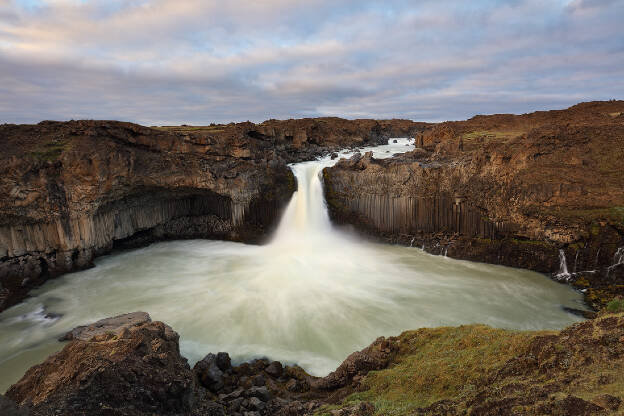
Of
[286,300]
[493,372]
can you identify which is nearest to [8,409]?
[493,372]

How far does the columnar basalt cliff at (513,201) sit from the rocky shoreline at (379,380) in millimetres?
10899

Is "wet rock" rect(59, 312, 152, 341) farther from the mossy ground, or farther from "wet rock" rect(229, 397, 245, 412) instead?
the mossy ground

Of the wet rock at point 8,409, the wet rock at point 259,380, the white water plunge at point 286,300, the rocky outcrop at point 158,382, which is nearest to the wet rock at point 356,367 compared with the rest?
the rocky outcrop at point 158,382

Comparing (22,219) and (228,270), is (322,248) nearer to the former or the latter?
(228,270)

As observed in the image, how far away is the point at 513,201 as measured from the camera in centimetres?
1736

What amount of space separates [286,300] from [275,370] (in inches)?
186

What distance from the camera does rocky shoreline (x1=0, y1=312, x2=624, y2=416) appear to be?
4148mm

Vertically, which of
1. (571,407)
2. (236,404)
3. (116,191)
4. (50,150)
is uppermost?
(50,150)

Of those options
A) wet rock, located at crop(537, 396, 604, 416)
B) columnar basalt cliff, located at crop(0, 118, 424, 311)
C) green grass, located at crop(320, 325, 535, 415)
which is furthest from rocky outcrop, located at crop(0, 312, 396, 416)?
columnar basalt cliff, located at crop(0, 118, 424, 311)

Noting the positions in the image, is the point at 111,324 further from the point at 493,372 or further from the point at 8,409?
the point at 493,372

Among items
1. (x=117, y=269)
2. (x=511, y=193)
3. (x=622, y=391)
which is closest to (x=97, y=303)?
(x=117, y=269)

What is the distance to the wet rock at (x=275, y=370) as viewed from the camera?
8.73 metres

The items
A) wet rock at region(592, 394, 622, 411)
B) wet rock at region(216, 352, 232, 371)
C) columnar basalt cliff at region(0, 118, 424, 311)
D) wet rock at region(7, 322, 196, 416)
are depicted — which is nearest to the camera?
wet rock at region(592, 394, 622, 411)

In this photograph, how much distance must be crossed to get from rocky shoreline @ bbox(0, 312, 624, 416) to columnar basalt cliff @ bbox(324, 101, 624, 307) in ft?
35.8
